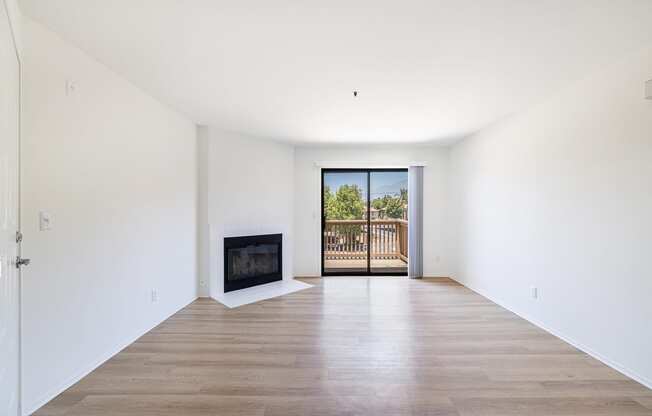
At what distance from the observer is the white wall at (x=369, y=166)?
524cm

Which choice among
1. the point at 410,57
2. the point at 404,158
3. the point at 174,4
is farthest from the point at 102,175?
the point at 404,158

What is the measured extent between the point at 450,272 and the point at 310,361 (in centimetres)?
373

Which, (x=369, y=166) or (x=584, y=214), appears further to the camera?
(x=369, y=166)

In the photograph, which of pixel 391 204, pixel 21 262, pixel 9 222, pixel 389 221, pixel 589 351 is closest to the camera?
pixel 9 222

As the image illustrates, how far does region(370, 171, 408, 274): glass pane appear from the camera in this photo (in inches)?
219

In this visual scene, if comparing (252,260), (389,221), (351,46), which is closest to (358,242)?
(389,221)

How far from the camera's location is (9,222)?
1494 mm

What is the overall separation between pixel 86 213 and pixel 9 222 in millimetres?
751

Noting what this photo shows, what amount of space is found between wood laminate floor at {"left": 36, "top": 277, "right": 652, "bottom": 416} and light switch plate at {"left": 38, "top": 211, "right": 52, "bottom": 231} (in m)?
A: 1.14

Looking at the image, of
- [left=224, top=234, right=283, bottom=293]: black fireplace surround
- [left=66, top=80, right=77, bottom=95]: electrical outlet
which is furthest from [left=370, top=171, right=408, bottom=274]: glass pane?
[left=66, top=80, right=77, bottom=95]: electrical outlet

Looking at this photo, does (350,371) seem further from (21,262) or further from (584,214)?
(584,214)

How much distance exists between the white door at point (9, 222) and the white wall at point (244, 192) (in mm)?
2320

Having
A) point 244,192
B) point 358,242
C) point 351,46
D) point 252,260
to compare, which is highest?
point 351,46

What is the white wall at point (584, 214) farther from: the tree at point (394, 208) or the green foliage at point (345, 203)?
the green foliage at point (345, 203)
